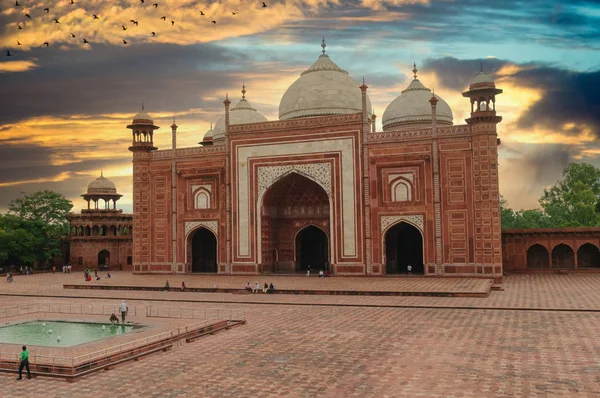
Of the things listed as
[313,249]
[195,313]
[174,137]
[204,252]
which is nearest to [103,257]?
[204,252]

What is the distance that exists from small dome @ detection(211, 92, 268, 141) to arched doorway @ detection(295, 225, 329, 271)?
804cm

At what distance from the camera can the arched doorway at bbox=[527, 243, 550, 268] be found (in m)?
27.6

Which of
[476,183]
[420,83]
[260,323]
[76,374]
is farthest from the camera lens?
[420,83]

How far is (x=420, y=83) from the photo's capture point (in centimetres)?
3094

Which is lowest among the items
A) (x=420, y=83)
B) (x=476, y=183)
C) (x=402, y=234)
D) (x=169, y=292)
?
(x=169, y=292)

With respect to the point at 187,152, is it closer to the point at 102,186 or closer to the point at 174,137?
the point at 174,137

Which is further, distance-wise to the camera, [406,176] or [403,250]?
[403,250]

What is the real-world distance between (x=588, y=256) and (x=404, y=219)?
10.1m

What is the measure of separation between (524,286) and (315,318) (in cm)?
1014

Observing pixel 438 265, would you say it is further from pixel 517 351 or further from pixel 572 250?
pixel 517 351

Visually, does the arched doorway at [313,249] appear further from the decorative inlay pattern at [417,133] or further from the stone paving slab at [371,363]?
the stone paving slab at [371,363]

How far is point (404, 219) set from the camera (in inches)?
973

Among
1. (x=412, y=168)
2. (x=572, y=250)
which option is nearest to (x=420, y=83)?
(x=412, y=168)

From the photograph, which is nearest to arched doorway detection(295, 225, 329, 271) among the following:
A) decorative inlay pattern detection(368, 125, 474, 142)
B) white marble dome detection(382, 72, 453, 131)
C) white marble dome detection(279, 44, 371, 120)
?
white marble dome detection(279, 44, 371, 120)
